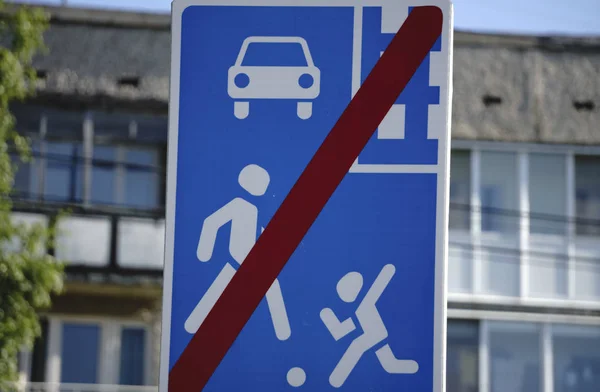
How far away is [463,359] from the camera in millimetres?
19391

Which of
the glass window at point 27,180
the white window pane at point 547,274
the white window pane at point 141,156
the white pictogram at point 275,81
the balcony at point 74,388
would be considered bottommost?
the balcony at point 74,388

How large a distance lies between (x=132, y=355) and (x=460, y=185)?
5.61 m

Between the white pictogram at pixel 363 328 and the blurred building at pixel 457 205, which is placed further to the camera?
the blurred building at pixel 457 205

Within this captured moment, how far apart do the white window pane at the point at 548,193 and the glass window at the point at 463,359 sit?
6.59 ft

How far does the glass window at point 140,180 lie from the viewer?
19.5 m

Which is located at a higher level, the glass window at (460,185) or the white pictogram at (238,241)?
the glass window at (460,185)

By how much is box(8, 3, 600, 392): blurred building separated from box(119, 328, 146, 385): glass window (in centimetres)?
2

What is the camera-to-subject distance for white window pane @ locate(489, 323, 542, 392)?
19.5 meters

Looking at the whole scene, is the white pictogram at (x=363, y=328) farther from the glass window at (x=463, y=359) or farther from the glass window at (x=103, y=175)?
the glass window at (x=103, y=175)

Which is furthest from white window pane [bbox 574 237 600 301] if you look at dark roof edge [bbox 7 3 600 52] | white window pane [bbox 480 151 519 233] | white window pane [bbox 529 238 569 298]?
dark roof edge [bbox 7 3 600 52]

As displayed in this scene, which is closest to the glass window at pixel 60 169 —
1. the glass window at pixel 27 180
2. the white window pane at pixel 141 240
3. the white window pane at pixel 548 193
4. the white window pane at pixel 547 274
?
the glass window at pixel 27 180

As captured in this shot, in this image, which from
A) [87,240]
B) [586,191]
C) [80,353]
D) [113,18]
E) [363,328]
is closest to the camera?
[363,328]

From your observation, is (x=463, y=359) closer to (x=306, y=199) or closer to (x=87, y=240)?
(x=87, y=240)

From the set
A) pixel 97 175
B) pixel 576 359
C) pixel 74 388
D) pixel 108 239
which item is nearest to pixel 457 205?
pixel 576 359
